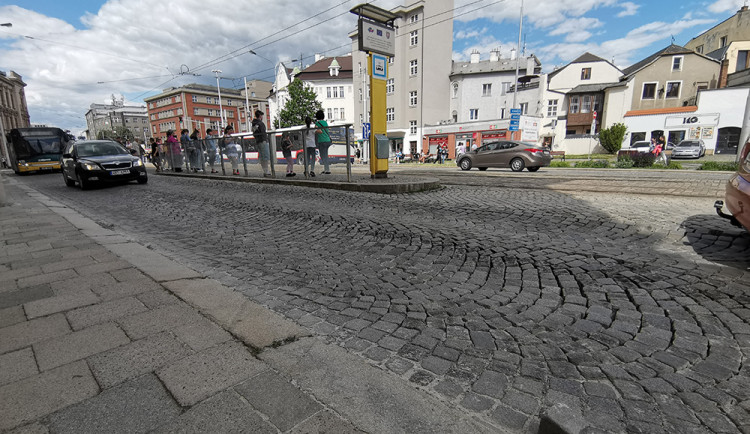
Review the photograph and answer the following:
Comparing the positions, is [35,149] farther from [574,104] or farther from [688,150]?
[574,104]

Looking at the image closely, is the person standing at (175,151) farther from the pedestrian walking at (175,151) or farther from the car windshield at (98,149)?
the car windshield at (98,149)

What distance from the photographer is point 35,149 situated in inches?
838

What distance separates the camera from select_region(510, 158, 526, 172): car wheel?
1705 cm

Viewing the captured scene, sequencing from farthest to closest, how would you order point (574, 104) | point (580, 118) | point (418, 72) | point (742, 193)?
point (418, 72), point (574, 104), point (580, 118), point (742, 193)

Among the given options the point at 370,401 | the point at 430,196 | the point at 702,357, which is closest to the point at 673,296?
the point at 702,357

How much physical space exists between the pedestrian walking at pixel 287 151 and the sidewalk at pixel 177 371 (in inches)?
370

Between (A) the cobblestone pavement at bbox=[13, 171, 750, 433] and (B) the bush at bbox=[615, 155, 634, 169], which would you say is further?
(B) the bush at bbox=[615, 155, 634, 169]

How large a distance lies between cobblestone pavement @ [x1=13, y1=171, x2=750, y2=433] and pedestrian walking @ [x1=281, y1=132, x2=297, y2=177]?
5.96 metres

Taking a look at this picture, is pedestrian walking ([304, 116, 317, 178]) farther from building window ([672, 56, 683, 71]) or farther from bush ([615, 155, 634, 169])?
building window ([672, 56, 683, 71])

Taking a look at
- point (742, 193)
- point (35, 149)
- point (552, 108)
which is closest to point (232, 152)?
point (742, 193)

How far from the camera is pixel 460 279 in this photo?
323 cm

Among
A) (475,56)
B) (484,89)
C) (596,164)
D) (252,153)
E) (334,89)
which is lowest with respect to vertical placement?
(596,164)

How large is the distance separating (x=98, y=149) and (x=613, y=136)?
45.0m

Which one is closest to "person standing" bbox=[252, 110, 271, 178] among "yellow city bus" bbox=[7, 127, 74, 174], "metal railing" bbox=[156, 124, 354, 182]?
"metal railing" bbox=[156, 124, 354, 182]
